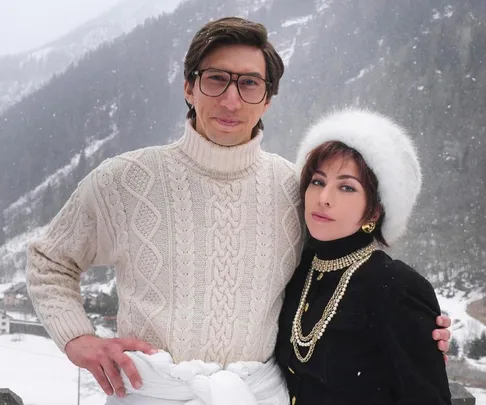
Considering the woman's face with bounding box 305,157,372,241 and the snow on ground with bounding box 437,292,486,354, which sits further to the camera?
the snow on ground with bounding box 437,292,486,354

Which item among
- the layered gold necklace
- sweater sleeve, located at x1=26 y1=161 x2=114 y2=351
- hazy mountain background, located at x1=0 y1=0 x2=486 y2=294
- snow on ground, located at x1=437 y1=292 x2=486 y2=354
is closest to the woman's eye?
the layered gold necklace

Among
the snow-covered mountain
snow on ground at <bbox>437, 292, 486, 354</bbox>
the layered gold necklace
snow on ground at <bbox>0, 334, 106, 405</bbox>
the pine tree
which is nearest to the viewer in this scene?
the layered gold necklace

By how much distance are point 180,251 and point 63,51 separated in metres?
77.2

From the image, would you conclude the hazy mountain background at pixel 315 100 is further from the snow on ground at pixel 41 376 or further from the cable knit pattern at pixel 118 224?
the cable knit pattern at pixel 118 224

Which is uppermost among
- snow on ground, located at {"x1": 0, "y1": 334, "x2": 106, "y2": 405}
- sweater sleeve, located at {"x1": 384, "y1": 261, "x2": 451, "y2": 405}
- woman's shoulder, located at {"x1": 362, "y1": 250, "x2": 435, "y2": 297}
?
woman's shoulder, located at {"x1": 362, "y1": 250, "x2": 435, "y2": 297}

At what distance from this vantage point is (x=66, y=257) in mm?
919

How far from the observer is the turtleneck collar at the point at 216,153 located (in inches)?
34.7

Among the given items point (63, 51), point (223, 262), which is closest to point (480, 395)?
point (223, 262)

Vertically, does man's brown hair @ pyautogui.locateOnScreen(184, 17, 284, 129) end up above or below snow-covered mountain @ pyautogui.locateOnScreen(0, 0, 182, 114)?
below

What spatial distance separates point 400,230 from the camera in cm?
90

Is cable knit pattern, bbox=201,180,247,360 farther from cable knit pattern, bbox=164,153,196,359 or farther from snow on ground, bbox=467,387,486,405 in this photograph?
snow on ground, bbox=467,387,486,405

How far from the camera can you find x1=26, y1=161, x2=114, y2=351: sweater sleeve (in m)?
0.89

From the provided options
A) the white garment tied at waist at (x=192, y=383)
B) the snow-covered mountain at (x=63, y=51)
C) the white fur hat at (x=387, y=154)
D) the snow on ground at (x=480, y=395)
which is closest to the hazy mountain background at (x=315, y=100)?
the snow on ground at (x=480, y=395)

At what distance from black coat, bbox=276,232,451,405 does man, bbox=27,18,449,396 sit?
9 centimetres
